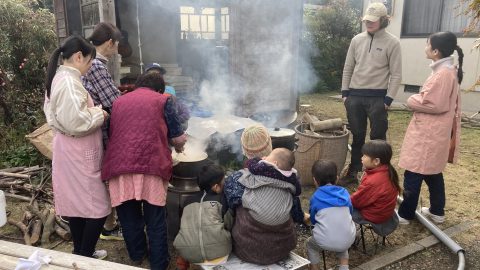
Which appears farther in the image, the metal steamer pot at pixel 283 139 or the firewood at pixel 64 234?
the metal steamer pot at pixel 283 139

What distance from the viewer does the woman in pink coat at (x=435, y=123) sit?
13.6 ft

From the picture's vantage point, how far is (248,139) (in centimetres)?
359

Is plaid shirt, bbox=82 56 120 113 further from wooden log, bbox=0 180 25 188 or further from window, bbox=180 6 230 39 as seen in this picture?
window, bbox=180 6 230 39

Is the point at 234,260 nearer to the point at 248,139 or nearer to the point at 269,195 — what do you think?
the point at 269,195

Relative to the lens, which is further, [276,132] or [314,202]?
[276,132]

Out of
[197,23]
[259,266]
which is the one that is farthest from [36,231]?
[197,23]

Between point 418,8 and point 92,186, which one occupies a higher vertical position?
point 418,8

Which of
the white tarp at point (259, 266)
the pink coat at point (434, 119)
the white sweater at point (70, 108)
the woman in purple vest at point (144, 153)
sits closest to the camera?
the white sweater at point (70, 108)

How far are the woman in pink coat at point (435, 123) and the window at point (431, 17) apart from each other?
24.0 ft

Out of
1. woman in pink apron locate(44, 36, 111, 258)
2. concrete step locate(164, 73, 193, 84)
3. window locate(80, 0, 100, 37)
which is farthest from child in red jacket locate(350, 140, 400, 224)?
window locate(80, 0, 100, 37)

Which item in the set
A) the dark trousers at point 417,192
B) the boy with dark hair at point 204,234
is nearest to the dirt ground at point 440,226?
the dark trousers at point 417,192

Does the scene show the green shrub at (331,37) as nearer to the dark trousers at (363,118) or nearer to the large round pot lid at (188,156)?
the dark trousers at (363,118)

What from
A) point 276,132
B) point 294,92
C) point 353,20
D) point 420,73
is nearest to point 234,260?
point 276,132

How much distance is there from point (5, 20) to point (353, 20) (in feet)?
42.6
